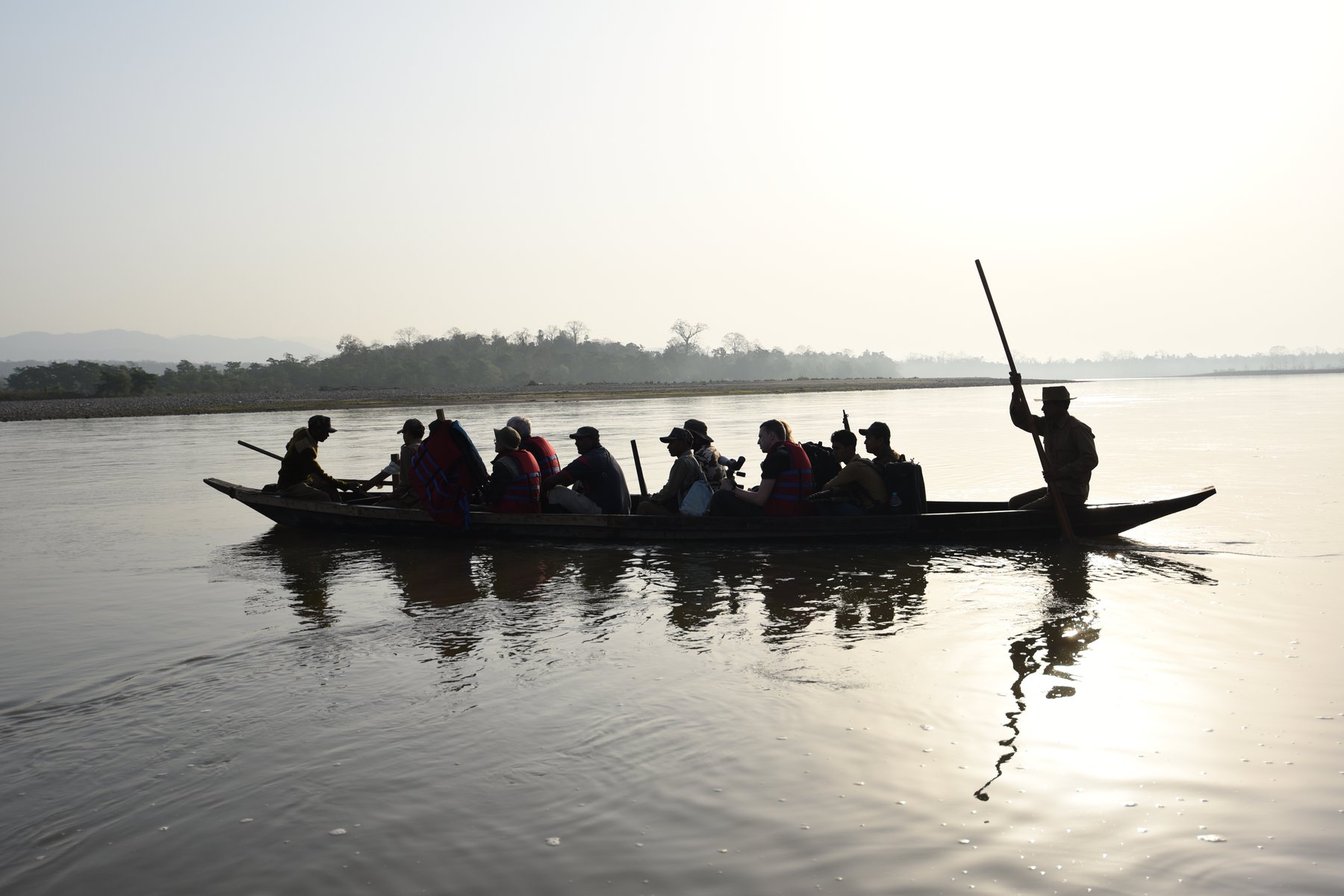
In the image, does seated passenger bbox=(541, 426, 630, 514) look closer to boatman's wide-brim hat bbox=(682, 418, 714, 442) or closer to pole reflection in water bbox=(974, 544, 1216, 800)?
boatman's wide-brim hat bbox=(682, 418, 714, 442)

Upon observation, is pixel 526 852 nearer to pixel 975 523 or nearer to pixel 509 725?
pixel 509 725

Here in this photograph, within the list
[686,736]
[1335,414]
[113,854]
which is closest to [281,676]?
[113,854]

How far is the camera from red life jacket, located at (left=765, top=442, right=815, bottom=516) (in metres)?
11.4

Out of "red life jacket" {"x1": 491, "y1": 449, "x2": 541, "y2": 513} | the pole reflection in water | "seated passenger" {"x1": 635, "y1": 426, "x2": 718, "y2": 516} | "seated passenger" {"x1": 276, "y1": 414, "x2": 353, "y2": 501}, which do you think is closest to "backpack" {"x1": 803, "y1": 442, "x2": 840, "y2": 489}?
"seated passenger" {"x1": 635, "y1": 426, "x2": 718, "y2": 516}

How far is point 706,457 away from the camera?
12117 millimetres

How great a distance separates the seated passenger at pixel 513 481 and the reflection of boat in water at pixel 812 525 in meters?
0.14

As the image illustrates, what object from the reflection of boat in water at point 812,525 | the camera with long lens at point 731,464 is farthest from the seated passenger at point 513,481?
the camera with long lens at point 731,464

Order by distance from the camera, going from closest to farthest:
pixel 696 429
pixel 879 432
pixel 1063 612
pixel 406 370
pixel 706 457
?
pixel 1063 612
pixel 879 432
pixel 696 429
pixel 706 457
pixel 406 370

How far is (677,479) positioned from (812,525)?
1700 mm

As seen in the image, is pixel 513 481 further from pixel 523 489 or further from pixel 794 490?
pixel 794 490

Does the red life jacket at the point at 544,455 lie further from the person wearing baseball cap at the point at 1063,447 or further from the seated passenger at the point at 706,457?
the person wearing baseball cap at the point at 1063,447

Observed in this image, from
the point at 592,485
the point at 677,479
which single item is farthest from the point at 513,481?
the point at 677,479

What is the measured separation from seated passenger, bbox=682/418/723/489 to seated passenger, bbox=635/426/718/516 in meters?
0.08

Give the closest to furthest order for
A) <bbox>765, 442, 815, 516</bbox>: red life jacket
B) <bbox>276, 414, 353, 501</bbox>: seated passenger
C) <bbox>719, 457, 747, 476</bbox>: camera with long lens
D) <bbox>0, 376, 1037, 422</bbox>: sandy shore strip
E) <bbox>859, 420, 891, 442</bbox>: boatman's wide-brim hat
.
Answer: <bbox>859, 420, 891, 442</bbox>: boatman's wide-brim hat, <bbox>765, 442, 815, 516</bbox>: red life jacket, <bbox>719, 457, 747, 476</bbox>: camera with long lens, <bbox>276, 414, 353, 501</bbox>: seated passenger, <bbox>0, 376, 1037, 422</bbox>: sandy shore strip
